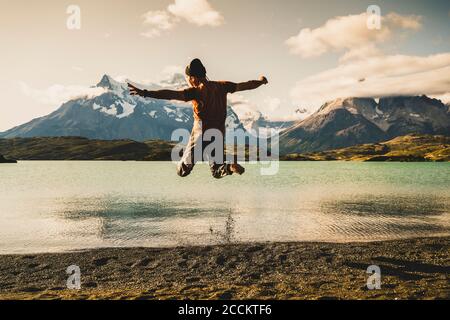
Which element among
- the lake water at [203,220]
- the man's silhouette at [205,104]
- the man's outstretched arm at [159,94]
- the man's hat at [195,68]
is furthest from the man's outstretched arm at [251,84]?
the lake water at [203,220]

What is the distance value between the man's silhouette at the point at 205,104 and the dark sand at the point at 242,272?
7085mm

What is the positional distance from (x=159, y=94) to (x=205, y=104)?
2.32 meters

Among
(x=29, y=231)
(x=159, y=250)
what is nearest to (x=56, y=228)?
(x=29, y=231)

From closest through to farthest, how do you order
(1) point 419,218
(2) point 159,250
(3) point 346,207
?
1. (2) point 159,250
2. (1) point 419,218
3. (3) point 346,207

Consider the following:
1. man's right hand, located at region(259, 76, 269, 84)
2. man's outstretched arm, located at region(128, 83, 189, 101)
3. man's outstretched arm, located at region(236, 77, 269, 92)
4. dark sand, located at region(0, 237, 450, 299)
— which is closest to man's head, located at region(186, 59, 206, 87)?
man's outstretched arm, located at region(128, 83, 189, 101)

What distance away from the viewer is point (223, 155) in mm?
13328

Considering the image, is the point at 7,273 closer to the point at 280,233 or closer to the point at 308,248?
the point at 308,248

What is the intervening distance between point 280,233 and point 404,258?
12.1 metres

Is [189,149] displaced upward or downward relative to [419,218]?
upward

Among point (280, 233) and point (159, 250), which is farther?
point (280, 233)

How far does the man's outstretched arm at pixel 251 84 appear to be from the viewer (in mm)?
12242
